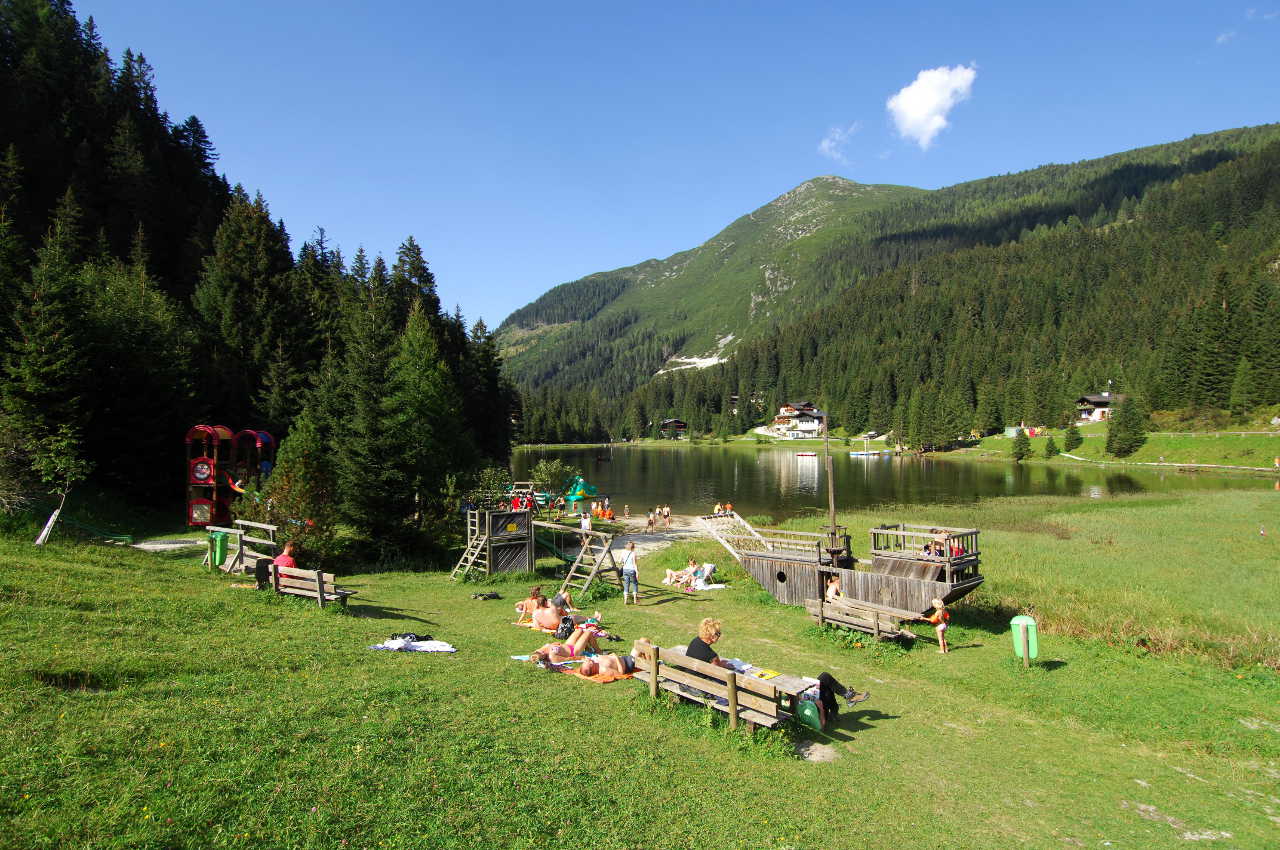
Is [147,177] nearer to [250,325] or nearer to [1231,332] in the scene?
[250,325]

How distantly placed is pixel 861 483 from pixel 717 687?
226 ft

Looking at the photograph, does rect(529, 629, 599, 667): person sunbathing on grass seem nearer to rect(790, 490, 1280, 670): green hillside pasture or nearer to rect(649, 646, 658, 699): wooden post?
rect(649, 646, 658, 699): wooden post

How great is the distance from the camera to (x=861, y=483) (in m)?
73.9

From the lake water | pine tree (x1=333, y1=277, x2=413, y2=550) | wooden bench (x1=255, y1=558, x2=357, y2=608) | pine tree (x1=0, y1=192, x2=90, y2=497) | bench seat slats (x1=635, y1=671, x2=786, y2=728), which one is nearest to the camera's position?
bench seat slats (x1=635, y1=671, x2=786, y2=728)

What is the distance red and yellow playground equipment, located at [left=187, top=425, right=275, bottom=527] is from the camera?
2762cm

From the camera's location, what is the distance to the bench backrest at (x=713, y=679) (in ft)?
31.2

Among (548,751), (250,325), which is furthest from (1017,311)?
(548,751)

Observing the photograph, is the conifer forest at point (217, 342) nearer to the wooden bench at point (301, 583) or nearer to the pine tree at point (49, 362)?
the pine tree at point (49, 362)

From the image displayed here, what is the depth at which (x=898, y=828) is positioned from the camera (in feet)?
25.1

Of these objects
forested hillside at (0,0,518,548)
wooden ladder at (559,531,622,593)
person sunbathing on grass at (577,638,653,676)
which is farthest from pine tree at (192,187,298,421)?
person sunbathing on grass at (577,638,653,676)

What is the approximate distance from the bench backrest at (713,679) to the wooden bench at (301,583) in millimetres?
8651

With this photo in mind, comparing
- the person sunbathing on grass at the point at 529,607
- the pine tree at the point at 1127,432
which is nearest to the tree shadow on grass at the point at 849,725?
the person sunbathing on grass at the point at 529,607

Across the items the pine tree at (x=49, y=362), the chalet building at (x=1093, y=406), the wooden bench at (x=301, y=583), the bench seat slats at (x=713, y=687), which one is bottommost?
the bench seat slats at (x=713, y=687)

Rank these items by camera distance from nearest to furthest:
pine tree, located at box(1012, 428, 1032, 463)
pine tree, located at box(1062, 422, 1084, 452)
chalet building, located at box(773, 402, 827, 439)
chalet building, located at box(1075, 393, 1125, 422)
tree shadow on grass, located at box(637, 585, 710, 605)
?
tree shadow on grass, located at box(637, 585, 710, 605) → pine tree, located at box(1012, 428, 1032, 463) → pine tree, located at box(1062, 422, 1084, 452) → chalet building, located at box(1075, 393, 1125, 422) → chalet building, located at box(773, 402, 827, 439)
